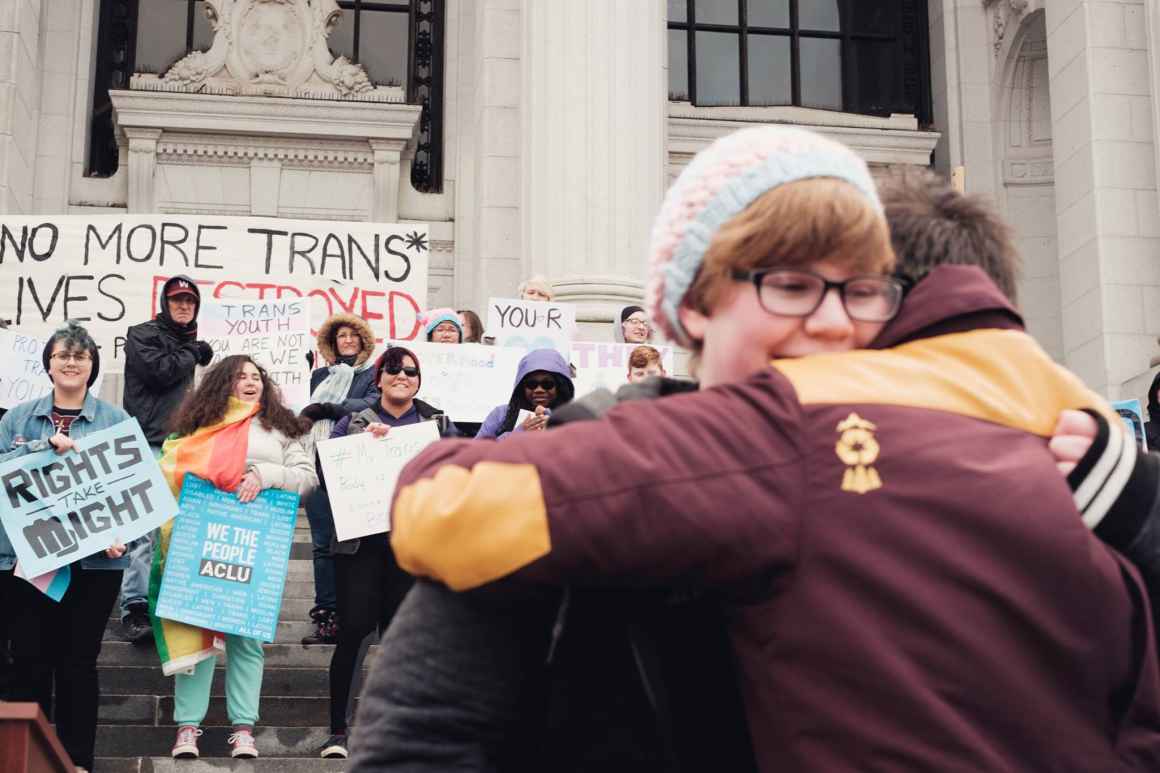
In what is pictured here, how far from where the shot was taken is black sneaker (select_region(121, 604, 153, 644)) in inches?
331

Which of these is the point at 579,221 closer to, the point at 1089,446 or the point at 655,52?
the point at 655,52

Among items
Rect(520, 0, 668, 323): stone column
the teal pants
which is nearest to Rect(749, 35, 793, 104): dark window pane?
Rect(520, 0, 668, 323): stone column

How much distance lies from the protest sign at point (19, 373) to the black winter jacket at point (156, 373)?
1754mm

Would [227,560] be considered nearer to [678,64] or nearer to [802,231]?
[802,231]

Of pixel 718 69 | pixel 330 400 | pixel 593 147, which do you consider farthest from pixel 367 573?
pixel 718 69

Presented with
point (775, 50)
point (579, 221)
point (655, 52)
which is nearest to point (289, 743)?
point (579, 221)

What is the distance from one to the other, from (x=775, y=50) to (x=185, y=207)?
6838 mm

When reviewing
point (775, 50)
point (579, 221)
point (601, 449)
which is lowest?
point (601, 449)

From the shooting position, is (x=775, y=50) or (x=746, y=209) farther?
(x=775, y=50)

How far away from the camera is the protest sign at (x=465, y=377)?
10.7m

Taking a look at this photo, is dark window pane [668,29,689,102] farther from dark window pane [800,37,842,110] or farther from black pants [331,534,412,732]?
black pants [331,534,412,732]

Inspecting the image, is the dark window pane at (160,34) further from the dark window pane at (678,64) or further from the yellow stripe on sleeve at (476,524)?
the yellow stripe on sleeve at (476,524)

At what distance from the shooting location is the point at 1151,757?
168 centimetres

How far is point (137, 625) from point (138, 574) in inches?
11.4
